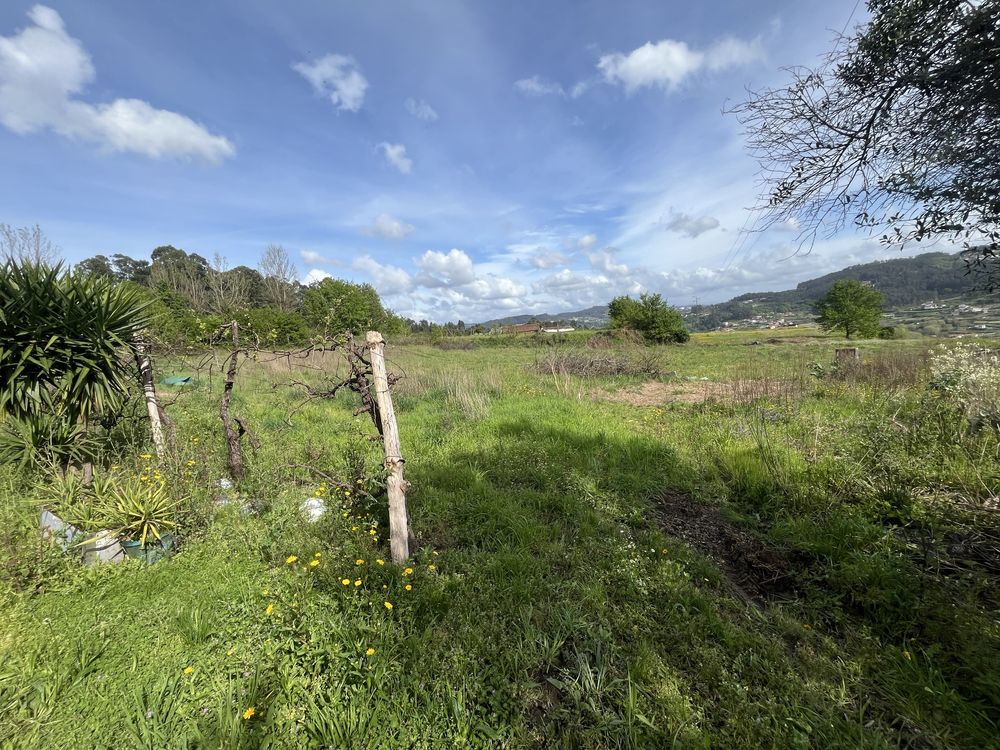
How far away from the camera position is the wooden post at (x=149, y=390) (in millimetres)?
4516

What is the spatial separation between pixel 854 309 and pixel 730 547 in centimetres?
4726

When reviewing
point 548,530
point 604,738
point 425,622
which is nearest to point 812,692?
point 604,738

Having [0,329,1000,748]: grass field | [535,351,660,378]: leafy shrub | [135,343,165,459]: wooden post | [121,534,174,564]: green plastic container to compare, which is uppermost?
[135,343,165,459]: wooden post

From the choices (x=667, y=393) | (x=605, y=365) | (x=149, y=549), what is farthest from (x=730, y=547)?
(x=605, y=365)

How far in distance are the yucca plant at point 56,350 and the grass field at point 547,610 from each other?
806 mm

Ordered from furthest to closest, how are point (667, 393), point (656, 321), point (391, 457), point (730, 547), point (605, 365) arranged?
point (656, 321)
point (605, 365)
point (667, 393)
point (730, 547)
point (391, 457)

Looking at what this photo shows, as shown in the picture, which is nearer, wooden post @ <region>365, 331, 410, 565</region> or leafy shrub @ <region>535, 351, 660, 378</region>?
wooden post @ <region>365, 331, 410, 565</region>

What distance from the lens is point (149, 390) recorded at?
4656 mm

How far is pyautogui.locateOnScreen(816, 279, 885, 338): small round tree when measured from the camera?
36.2 meters

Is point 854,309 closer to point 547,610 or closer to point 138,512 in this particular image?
point 547,610

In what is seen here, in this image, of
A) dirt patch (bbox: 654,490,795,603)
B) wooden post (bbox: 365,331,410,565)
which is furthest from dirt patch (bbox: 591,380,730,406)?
wooden post (bbox: 365,331,410,565)

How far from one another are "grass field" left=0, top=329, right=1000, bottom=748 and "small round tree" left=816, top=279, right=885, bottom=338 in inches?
1717

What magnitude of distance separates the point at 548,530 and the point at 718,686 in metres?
1.78

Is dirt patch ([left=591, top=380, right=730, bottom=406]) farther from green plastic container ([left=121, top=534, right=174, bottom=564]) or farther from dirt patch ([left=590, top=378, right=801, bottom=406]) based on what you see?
green plastic container ([left=121, top=534, right=174, bottom=564])
